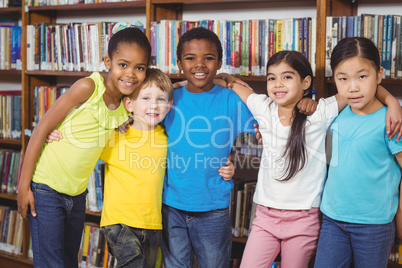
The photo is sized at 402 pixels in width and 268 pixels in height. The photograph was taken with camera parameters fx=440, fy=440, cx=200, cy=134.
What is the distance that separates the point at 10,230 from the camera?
292 centimetres

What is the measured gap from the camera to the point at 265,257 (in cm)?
161

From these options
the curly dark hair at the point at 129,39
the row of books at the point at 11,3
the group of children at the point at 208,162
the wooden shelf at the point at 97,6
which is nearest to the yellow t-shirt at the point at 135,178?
the group of children at the point at 208,162

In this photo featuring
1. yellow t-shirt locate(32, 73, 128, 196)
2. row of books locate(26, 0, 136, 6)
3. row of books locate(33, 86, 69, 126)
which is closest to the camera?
yellow t-shirt locate(32, 73, 128, 196)

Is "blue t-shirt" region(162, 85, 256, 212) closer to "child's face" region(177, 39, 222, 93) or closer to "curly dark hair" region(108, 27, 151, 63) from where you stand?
"child's face" region(177, 39, 222, 93)

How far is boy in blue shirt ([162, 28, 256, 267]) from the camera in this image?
1710 millimetres

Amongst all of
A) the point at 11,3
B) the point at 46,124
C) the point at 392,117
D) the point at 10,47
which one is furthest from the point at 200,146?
the point at 11,3

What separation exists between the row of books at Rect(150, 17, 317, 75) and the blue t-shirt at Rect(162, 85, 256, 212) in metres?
0.44

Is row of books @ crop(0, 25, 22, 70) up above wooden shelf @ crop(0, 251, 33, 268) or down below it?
above

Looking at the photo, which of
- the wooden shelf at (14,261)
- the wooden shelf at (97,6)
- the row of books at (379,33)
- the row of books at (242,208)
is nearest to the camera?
the row of books at (379,33)

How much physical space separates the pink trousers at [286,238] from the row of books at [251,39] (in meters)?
0.75

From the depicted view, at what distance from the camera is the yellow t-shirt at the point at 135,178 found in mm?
1654

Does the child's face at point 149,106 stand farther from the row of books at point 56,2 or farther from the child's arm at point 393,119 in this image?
the row of books at point 56,2

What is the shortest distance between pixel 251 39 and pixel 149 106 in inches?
27.8

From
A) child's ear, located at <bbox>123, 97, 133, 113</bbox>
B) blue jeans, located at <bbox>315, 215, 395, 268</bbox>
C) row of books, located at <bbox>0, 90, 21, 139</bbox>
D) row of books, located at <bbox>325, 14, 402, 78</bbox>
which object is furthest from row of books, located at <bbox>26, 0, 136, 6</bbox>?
blue jeans, located at <bbox>315, 215, 395, 268</bbox>
